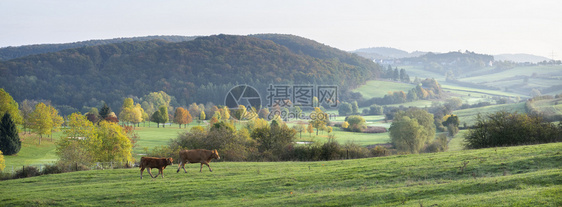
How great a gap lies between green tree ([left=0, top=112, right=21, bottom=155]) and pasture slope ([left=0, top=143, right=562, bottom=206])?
44.8 m

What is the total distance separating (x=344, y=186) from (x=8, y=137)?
60.8m

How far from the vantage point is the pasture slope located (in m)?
13.6

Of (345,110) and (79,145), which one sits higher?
(79,145)

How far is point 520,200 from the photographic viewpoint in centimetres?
1134

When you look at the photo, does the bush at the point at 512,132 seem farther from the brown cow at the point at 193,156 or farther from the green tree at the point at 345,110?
the green tree at the point at 345,110

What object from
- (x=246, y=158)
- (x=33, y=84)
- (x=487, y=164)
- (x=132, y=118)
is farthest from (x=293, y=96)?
(x=487, y=164)

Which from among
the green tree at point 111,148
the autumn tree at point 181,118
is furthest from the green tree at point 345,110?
the green tree at point 111,148

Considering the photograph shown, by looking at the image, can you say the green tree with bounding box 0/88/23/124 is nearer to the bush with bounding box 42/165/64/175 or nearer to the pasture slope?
the bush with bounding box 42/165/64/175

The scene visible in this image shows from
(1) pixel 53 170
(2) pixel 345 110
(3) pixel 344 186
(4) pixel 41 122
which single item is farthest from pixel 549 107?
(4) pixel 41 122

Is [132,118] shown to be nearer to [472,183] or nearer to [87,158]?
[87,158]

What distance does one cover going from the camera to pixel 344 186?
1791 centimetres

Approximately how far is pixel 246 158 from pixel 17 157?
40.6m

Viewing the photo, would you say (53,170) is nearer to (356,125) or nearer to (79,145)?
(79,145)

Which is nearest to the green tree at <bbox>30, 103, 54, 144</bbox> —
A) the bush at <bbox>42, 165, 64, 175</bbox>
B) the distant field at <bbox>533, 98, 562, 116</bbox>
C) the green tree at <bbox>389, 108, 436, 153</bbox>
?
the bush at <bbox>42, 165, 64, 175</bbox>
